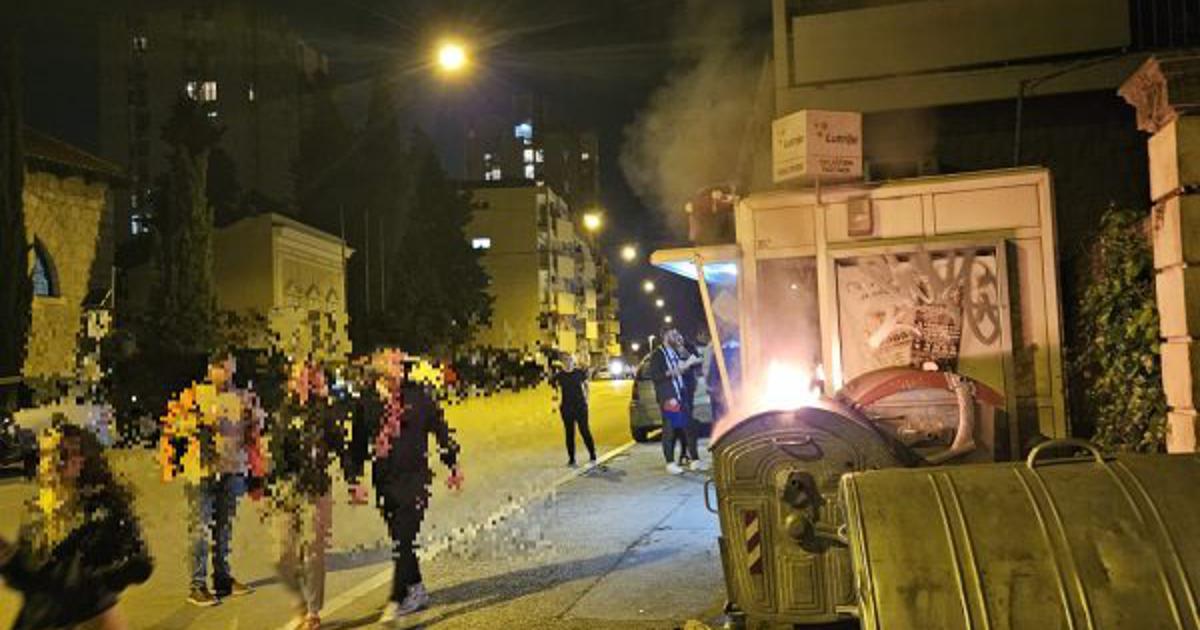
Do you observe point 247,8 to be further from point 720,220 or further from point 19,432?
point 720,220

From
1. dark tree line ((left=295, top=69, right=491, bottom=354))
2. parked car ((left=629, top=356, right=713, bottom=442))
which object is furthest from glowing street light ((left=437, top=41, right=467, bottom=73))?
dark tree line ((left=295, top=69, right=491, bottom=354))

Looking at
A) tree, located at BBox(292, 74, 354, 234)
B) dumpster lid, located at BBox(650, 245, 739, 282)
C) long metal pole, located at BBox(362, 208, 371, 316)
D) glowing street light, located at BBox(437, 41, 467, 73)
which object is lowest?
dumpster lid, located at BBox(650, 245, 739, 282)

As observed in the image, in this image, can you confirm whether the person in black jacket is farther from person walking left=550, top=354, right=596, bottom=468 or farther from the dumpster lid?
person walking left=550, top=354, right=596, bottom=468

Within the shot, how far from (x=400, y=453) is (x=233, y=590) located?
5.95 feet

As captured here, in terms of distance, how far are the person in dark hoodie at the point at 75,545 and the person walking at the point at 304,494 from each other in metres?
2.15

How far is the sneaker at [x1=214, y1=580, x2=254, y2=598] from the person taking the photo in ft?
24.4

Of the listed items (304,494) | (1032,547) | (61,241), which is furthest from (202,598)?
(61,241)

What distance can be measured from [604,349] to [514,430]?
86408 mm

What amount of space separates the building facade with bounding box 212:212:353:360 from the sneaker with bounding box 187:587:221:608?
105 feet

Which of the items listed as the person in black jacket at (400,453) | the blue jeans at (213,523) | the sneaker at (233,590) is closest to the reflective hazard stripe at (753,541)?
the person in black jacket at (400,453)

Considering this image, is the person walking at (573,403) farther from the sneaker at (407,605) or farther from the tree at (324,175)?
the tree at (324,175)

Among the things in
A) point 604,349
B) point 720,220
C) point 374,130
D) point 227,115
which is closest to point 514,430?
point 720,220

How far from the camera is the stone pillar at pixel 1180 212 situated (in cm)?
586

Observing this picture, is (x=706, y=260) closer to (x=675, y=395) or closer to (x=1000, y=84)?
(x=675, y=395)
